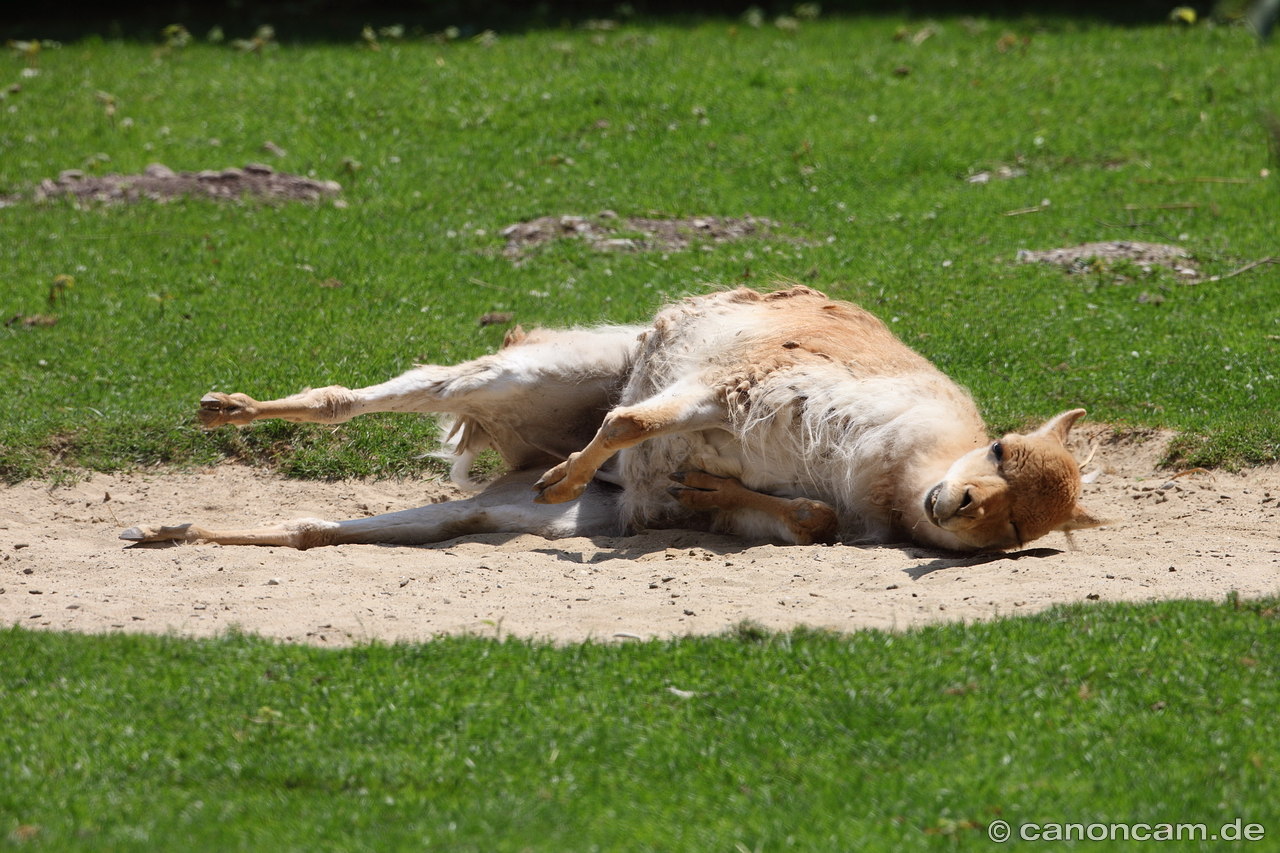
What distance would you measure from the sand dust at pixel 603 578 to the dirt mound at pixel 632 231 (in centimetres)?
467

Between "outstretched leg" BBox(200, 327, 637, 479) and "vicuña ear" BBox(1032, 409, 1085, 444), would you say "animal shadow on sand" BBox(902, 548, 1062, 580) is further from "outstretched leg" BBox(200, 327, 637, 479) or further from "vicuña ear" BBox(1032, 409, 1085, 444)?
"outstretched leg" BBox(200, 327, 637, 479)

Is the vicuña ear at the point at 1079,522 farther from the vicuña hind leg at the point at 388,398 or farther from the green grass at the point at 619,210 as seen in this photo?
the vicuña hind leg at the point at 388,398

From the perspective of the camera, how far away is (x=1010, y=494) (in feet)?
16.8

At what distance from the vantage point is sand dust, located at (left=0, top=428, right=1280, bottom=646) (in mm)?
4727

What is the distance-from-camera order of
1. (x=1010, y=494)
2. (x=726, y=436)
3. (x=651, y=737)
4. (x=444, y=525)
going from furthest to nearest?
(x=444, y=525), (x=726, y=436), (x=1010, y=494), (x=651, y=737)

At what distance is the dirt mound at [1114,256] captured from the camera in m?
9.79

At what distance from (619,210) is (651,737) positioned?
8.00 meters

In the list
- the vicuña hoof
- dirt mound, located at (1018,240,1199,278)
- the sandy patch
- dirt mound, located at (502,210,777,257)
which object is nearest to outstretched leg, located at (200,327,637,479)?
the vicuña hoof

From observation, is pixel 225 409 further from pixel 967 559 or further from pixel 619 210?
pixel 619 210

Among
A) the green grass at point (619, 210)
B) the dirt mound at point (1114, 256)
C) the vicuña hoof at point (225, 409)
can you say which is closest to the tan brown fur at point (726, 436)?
the vicuña hoof at point (225, 409)

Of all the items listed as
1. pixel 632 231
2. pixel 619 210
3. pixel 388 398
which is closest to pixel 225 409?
pixel 388 398

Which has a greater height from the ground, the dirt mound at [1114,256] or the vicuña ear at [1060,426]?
the vicuña ear at [1060,426]

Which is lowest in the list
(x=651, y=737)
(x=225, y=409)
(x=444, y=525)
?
(x=444, y=525)

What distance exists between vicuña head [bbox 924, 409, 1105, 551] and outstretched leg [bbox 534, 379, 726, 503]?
4.03 feet
